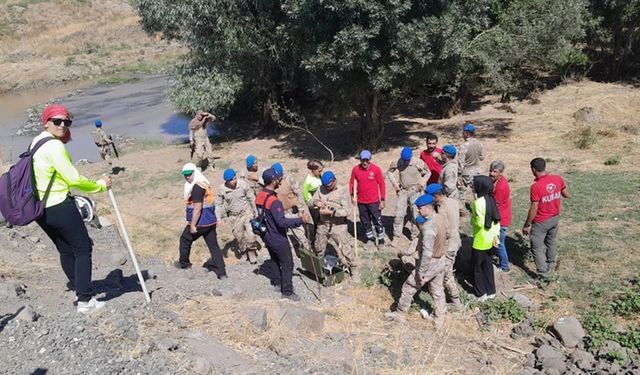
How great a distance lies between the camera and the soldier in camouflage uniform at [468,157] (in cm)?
940


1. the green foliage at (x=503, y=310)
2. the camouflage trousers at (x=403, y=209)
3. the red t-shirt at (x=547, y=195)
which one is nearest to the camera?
the green foliage at (x=503, y=310)

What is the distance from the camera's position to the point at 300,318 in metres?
6.17

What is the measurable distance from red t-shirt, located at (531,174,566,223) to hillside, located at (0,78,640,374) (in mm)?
1100

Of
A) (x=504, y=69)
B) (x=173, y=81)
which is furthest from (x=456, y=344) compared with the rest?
(x=173, y=81)

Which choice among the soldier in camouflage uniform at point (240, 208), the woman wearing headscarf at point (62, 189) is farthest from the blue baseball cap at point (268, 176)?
the woman wearing headscarf at point (62, 189)

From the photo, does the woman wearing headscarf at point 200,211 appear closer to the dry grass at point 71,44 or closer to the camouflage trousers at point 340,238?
the camouflage trousers at point 340,238

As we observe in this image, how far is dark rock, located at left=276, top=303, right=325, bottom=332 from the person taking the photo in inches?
241

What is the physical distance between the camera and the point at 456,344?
633 cm

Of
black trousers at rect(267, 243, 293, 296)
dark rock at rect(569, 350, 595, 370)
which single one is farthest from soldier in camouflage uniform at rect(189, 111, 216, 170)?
dark rock at rect(569, 350, 595, 370)

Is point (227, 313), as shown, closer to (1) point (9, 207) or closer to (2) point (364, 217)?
(1) point (9, 207)

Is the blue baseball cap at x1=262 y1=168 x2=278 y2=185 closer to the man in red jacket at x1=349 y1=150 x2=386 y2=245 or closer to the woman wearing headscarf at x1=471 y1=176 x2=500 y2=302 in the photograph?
the man in red jacket at x1=349 y1=150 x2=386 y2=245

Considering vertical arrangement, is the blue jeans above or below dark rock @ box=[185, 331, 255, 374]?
below

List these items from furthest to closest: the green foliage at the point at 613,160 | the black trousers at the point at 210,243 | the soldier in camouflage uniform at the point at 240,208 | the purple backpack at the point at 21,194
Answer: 1. the green foliage at the point at 613,160
2. the soldier in camouflage uniform at the point at 240,208
3. the black trousers at the point at 210,243
4. the purple backpack at the point at 21,194

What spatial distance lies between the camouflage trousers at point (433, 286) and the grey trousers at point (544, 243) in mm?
1829
